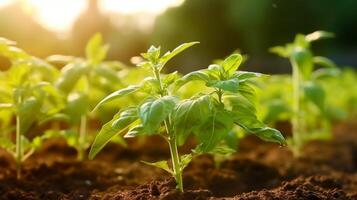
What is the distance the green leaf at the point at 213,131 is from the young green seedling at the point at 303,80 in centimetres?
153

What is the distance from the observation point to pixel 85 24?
1083cm

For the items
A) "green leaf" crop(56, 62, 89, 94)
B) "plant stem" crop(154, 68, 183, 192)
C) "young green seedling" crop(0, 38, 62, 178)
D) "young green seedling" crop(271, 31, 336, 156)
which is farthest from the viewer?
"young green seedling" crop(271, 31, 336, 156)

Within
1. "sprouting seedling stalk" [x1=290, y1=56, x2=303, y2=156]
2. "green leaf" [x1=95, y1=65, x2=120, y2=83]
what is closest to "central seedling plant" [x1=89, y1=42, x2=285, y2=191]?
"green leaf" [x1=95, y1=65, x2=120, y2=83]

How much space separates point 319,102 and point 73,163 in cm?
150

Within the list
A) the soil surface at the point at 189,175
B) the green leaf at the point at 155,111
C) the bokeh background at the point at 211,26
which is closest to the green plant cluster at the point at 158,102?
the green leaf at the point at 155,111

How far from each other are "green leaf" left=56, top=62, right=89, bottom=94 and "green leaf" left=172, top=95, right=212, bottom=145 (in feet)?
3.83

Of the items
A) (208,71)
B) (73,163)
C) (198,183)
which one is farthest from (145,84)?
(73,163)

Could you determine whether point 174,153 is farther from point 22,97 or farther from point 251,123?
point 22,97

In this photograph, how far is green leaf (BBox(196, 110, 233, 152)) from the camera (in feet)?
6.40

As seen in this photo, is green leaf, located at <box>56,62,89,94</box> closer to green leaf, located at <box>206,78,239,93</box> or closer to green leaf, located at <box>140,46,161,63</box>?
green leaf, located at <box>140,46,161,63</box>

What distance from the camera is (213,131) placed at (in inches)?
77.0

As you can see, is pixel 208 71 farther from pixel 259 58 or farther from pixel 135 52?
pixel 259 58

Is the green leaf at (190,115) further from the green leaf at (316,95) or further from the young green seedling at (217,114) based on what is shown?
the green leaf at (316,95)

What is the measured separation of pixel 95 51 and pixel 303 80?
1.41 m
